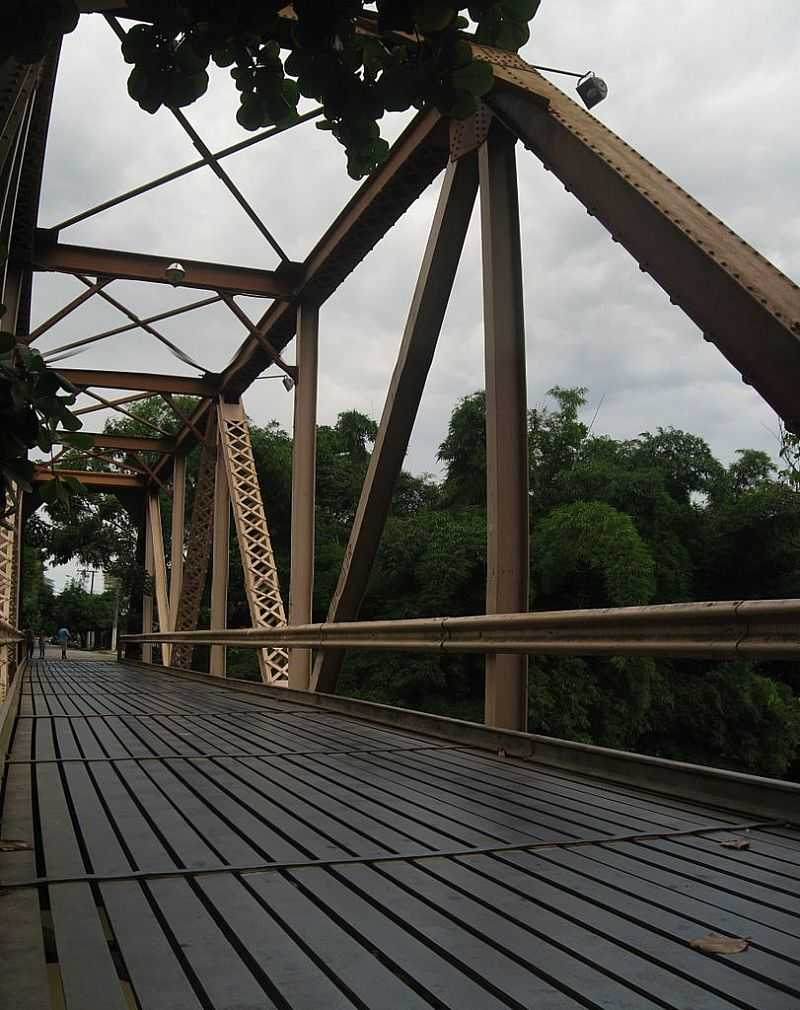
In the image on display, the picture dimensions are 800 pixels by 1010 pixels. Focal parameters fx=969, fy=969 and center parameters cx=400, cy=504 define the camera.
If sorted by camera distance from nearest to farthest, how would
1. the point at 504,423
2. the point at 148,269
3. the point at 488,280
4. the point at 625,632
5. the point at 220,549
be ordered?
1. the point at 625,632
2. the point at 504,423
3. the point at 488,280
4. the point at 148,269
5. the point at 220,549

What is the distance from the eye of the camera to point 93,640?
8400 centimetres

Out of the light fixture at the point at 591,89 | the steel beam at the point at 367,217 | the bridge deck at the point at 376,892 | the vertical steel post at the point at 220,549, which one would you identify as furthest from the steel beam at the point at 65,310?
the bridge deck at the point at 376,892

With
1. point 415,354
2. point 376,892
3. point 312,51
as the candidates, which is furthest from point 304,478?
point 312,51

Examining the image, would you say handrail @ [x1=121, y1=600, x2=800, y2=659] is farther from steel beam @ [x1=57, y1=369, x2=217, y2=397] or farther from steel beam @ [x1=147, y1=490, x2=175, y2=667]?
steel beam @ [x1=147, y1=490, x2=175, y2=667]

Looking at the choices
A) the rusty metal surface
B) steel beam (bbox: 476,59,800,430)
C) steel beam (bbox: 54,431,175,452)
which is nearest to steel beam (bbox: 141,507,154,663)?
steel beam (bbox: 54,431,175,452)

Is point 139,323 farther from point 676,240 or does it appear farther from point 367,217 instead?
point 676,240

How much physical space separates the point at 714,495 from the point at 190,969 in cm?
3302

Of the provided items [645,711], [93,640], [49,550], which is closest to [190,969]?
[645,711]

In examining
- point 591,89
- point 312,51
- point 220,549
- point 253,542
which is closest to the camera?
point 312,51

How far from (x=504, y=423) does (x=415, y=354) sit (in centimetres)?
141

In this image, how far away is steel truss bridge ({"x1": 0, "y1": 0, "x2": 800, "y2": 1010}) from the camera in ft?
5.60

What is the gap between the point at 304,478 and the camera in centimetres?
1054

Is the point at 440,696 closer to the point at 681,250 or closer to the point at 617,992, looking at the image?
the point at 681,250

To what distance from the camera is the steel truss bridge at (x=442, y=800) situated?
5.60ft
